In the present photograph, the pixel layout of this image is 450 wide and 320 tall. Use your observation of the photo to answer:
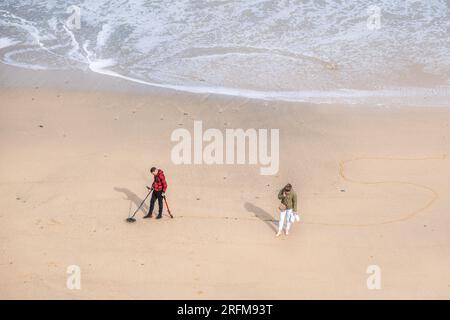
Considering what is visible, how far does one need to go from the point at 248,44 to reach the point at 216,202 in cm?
1055

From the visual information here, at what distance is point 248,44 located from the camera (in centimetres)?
2361

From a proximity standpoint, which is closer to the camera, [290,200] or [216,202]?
[290,200]

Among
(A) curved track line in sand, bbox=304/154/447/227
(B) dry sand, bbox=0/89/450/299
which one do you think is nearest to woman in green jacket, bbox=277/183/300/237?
(B) dry sand, bbox=0/89/450/299

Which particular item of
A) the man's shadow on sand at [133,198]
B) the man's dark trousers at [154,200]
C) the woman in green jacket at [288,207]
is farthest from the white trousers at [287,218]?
the man's shadow on sand at [133,198]

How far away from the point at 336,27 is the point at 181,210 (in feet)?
43.8

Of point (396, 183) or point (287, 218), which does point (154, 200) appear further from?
point (396, 183)

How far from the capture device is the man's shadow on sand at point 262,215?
45.3ft

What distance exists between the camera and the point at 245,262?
1252 centimetres

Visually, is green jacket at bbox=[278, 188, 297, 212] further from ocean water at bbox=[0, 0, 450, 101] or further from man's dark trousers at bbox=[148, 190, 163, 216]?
ocean water at bbox=[0, 0, 450, 101]

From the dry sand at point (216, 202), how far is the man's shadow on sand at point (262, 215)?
37 mm

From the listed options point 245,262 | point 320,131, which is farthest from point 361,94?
point 245,262

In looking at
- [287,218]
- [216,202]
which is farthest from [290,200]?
[216,202]

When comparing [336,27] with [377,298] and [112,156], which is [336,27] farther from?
[377,298]

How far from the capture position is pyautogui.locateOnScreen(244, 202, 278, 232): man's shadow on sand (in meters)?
13.8
